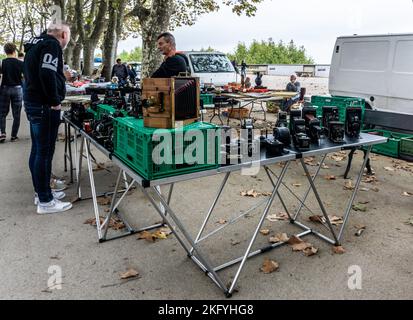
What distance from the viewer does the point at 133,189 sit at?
5.23 m

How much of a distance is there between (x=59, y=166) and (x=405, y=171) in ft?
18.7

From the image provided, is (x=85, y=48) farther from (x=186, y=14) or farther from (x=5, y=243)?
(x=5, y=243)

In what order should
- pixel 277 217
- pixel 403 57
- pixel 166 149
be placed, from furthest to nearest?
pixel 403 57
pixel 277 217
pixel 166 149

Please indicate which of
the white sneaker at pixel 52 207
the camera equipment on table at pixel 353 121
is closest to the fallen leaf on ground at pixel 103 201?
the white sneaker at pixel 52 207

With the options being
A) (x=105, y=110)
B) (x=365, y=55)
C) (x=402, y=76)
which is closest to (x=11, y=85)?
(x=105, y=110)

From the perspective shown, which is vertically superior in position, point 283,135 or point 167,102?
point 167,102

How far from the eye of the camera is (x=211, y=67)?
12.0m

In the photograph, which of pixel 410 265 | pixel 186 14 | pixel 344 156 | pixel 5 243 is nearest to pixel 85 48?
pixel 186 14

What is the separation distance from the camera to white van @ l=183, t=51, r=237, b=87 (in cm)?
1168

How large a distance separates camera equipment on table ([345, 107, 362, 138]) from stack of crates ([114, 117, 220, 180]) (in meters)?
1.59

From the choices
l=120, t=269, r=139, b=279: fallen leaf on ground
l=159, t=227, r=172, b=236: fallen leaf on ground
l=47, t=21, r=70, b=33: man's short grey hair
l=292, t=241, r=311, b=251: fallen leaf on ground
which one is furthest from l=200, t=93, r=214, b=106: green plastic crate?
l=120, t=269, r=139, b=279: fallen leaf on ground

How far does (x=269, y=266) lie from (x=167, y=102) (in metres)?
1.62

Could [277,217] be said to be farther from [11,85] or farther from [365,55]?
[11,85]

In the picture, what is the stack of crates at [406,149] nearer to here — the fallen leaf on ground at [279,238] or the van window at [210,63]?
the fallen leaf on ground at [279,238]
